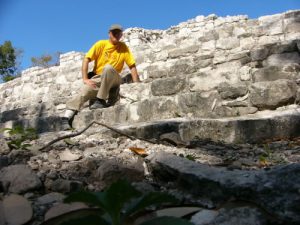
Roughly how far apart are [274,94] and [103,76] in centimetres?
206

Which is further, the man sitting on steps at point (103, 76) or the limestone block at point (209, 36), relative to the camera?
the limestone block at point (209, 36)

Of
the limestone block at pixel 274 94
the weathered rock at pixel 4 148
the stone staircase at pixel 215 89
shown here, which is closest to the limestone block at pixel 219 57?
the stone staircase at pixel 215 89

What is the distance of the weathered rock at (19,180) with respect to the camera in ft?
5.38

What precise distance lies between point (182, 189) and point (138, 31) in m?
6.08

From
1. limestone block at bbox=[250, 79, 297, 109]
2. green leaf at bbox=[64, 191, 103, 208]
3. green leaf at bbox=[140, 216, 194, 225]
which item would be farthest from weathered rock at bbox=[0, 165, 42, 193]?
limestone block at bbox=[250, 79, 297, 109]

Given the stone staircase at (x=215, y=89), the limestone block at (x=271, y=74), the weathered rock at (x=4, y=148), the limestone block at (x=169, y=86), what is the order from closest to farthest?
1. the weathered rock at (x=4, y=148)
2. the stone staircase at (x=215, y=89)
3. the limestone block at (x=271, y=74)
4. the limestone block at (x=169, y=86)

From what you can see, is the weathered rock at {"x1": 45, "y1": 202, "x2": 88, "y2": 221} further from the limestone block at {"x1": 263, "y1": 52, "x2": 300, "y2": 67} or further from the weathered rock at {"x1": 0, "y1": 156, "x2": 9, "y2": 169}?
the limestone block at {"x1": 263, "y1": 52, "x2": 300, "y2": 67}

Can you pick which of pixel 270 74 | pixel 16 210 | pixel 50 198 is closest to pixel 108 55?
pixel 270 74

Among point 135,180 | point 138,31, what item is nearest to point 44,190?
point 135,180

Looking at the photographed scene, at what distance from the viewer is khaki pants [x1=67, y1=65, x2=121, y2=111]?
4.37 meters

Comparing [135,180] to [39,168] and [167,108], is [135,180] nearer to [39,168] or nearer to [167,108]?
[39,168]

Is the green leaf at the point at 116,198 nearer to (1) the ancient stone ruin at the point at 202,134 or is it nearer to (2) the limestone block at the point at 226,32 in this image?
(1) the ancient stone ruin at the point at 202,134

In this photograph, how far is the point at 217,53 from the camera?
4602 mm

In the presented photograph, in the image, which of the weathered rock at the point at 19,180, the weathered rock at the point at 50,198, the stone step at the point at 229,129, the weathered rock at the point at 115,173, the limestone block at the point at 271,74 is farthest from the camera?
the limestone block at the point at 271,74
